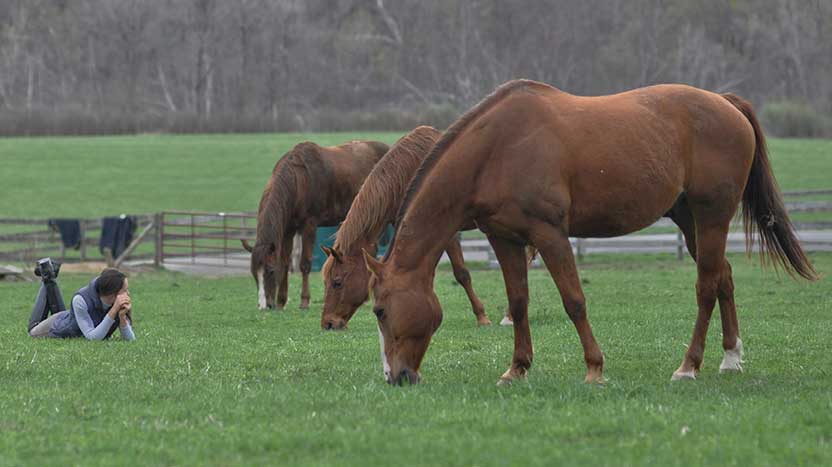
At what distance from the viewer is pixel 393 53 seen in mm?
86375

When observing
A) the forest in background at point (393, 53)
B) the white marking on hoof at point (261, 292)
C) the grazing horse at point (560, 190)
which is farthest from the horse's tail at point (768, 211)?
the forest in background at point (393, 53)

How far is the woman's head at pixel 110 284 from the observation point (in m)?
11.6

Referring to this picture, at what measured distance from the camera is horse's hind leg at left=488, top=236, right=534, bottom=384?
8.73m

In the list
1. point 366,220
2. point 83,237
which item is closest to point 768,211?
point 366,220

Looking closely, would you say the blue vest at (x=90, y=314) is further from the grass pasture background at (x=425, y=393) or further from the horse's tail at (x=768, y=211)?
the horse's tail at (x=768, y=211)

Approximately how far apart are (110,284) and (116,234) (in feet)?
58.1

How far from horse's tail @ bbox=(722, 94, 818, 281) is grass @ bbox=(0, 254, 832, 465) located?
0.83m

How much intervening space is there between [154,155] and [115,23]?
78.3 feet

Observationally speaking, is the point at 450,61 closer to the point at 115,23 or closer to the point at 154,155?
the point at 115,23

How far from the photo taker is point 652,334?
12031 mm

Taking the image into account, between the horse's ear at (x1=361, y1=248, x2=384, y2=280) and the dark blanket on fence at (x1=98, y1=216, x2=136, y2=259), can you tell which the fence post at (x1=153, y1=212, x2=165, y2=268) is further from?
the horse's ear at (x1=361, y1=248, x2=384, y2=280)

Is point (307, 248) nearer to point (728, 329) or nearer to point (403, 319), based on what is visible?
point (728, 329)

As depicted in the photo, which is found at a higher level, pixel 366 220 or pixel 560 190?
pixel 560 190

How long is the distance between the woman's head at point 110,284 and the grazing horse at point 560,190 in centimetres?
407
